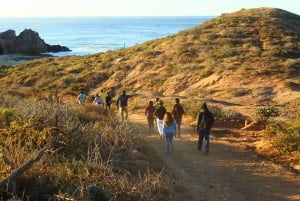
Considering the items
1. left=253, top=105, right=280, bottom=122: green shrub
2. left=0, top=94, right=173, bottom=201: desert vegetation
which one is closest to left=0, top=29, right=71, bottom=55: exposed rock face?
left=253, top=105, right=280, bottom=122: green shrub

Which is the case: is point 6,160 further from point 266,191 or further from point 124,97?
point 124,97

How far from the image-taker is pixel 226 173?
12344 mm

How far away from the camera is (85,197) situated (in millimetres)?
7664

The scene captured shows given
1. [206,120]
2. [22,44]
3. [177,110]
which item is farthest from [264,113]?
[22,44]

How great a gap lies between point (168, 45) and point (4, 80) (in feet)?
47.6

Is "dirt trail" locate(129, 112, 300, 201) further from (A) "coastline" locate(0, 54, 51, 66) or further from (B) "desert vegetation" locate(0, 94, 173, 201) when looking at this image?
(A) "coastline" locate(0, 54, 51, 66)

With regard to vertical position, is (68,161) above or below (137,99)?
above

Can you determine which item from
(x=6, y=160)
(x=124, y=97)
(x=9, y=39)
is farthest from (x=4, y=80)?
(x=9, y=39)

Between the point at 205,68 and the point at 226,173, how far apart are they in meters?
22.3

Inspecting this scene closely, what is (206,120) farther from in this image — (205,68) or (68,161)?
(205,68)

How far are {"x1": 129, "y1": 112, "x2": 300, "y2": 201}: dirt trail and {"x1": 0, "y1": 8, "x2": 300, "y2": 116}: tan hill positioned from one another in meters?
10.3

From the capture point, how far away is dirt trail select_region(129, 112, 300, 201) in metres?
10.7

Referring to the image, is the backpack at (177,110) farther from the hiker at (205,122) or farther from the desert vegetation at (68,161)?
the desert vegetation at (68,161)

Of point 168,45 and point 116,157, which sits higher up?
point 168,45
